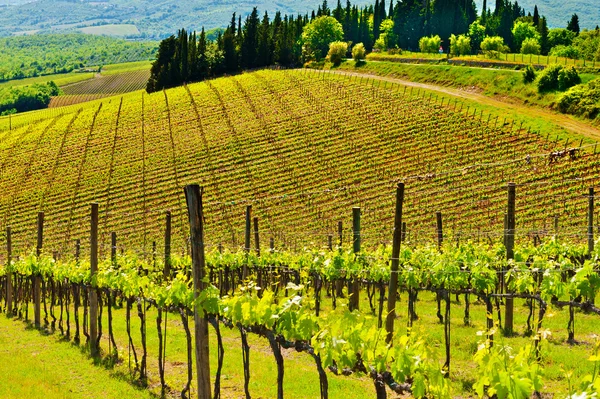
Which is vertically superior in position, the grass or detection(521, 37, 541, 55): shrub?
detection(521, 37, 541, 55): shrub

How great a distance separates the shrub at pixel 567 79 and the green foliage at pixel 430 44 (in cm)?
5837

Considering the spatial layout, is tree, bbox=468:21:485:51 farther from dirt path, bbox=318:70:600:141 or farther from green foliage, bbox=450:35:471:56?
dirt path, bbox=318:70:600:141

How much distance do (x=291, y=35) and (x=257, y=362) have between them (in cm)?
10704

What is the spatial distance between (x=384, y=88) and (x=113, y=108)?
125ft

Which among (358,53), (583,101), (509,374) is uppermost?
(358,53)

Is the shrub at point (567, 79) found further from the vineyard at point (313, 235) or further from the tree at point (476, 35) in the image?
the tree at point (476, 35)

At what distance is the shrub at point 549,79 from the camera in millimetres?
73562

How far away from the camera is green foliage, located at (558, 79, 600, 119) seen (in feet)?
212

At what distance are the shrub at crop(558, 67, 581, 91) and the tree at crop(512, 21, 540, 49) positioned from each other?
5709 cm

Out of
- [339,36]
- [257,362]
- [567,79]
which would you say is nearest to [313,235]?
[257,362]

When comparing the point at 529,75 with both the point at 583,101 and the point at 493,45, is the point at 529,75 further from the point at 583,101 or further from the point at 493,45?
the point at 493,45

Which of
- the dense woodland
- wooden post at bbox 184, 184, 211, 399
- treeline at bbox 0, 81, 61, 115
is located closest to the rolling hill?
the dense woodland

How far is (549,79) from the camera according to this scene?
242 feet


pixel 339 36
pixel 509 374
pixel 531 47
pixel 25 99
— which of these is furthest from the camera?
pixel 25 99
